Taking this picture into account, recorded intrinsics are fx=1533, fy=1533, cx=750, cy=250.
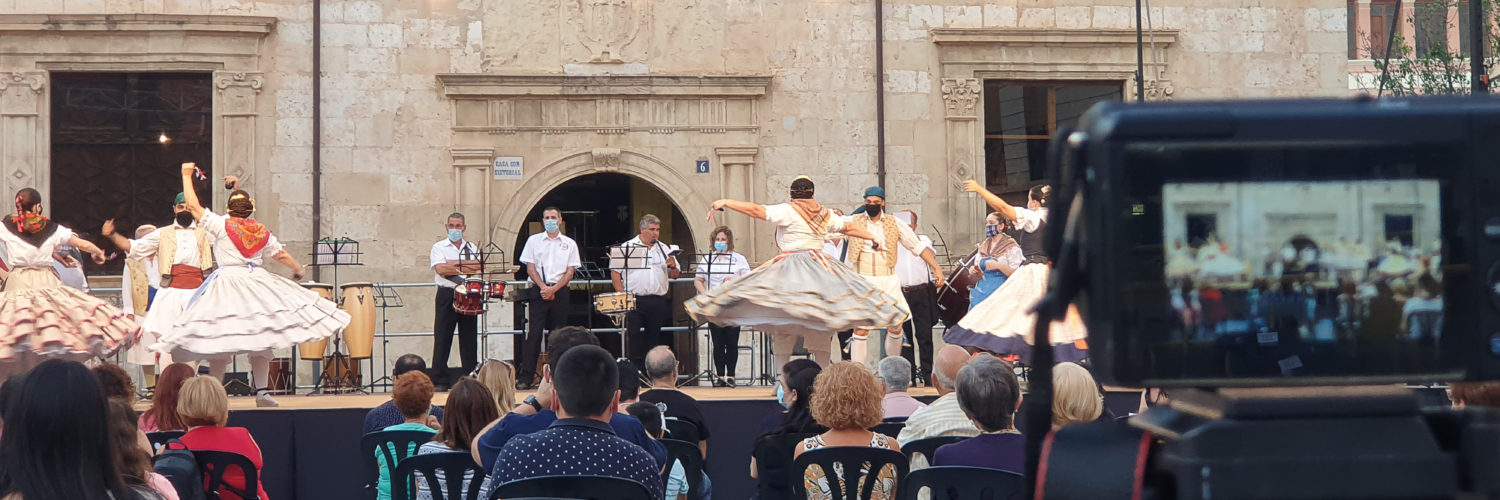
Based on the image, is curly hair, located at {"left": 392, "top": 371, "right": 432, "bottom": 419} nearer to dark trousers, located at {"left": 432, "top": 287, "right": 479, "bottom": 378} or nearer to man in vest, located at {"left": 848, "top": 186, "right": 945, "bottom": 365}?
man in vest, located at {"left": 848, "top": 186, "right": 945, "bottom": 365}

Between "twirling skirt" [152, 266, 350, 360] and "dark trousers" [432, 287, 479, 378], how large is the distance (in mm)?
2366

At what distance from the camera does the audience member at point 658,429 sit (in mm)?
5746

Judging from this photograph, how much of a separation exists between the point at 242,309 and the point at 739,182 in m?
7.15

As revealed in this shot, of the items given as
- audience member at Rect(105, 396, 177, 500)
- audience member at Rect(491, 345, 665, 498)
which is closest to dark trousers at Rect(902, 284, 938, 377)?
audience member at Rect(491, 345, 665, 498)

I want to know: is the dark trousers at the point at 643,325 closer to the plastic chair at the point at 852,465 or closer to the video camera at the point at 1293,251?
the plastic chair at the point at 852,465

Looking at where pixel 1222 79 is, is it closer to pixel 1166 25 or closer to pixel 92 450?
pixel 1166 25

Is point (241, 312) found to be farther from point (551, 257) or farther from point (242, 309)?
point (551, 257)

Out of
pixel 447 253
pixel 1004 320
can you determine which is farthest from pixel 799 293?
pixel 447 253

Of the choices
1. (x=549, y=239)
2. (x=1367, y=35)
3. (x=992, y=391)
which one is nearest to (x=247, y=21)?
(x=549, y=239)

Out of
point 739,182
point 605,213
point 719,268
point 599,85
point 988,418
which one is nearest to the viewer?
point 988,418

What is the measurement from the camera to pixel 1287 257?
82.7 inches

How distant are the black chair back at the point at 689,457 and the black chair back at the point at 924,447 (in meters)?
0.87

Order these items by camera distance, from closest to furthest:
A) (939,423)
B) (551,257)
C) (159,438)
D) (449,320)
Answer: (939,423) < (159,438) < (449,320) < (551,257)

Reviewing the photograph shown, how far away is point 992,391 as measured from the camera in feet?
17.5
